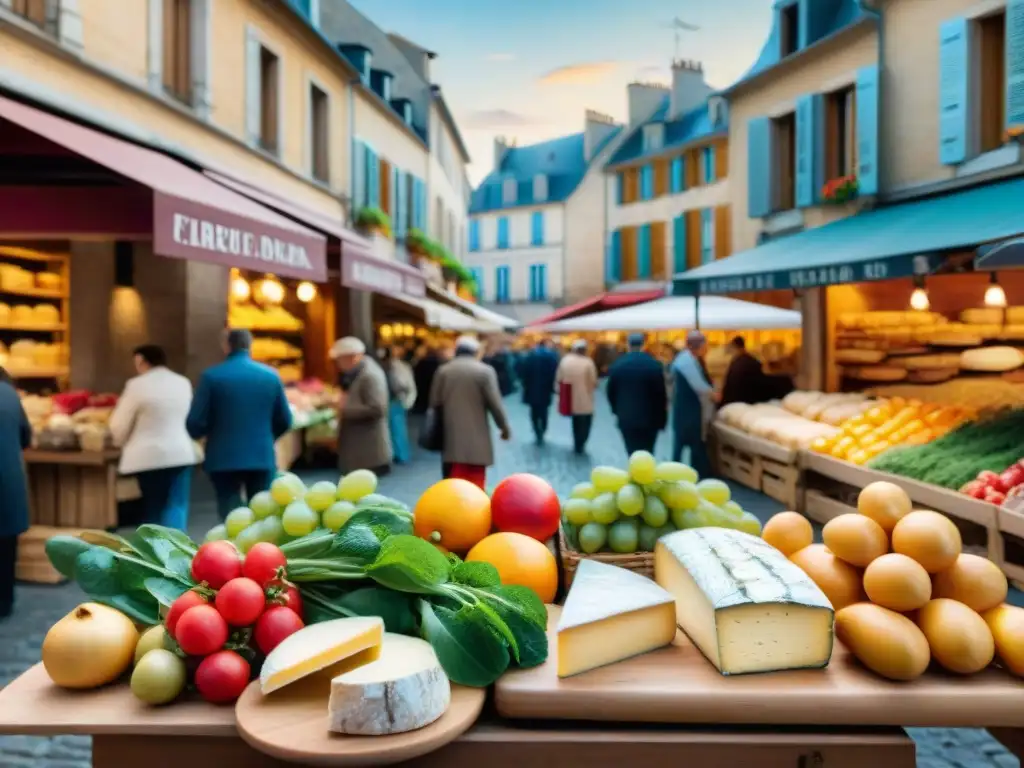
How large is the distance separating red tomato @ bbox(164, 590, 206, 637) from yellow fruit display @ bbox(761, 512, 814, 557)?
58.6 inches

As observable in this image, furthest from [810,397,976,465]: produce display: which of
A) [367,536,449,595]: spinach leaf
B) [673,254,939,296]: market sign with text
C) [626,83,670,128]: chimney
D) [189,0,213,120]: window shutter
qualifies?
[626,83,670,128]: chimney

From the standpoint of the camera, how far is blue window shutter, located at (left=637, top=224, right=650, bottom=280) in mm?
30281

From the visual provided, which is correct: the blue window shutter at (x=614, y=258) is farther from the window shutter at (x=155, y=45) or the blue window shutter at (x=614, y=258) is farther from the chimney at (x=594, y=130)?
the window shutter at (x=155, y=45)

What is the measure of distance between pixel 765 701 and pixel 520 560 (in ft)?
2.29

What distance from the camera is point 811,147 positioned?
491 inches

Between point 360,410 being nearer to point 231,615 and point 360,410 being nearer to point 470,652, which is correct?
point 231,615

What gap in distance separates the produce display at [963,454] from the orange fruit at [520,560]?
457 cm

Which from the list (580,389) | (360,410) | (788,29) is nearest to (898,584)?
(360,410)

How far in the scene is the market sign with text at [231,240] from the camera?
5.12m

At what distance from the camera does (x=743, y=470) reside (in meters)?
9.41

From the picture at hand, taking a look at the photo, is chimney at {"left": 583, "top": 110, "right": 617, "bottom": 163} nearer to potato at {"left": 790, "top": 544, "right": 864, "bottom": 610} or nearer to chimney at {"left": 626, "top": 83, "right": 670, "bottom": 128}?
chimney at {"left": 626, "top": 83, "right": 670, "bottom": 128}

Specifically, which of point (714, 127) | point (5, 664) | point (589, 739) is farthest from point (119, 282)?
point (714, 127)

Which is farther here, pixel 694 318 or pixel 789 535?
pixel 694 318

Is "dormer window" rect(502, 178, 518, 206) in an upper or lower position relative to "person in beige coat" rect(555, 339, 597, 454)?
upper
